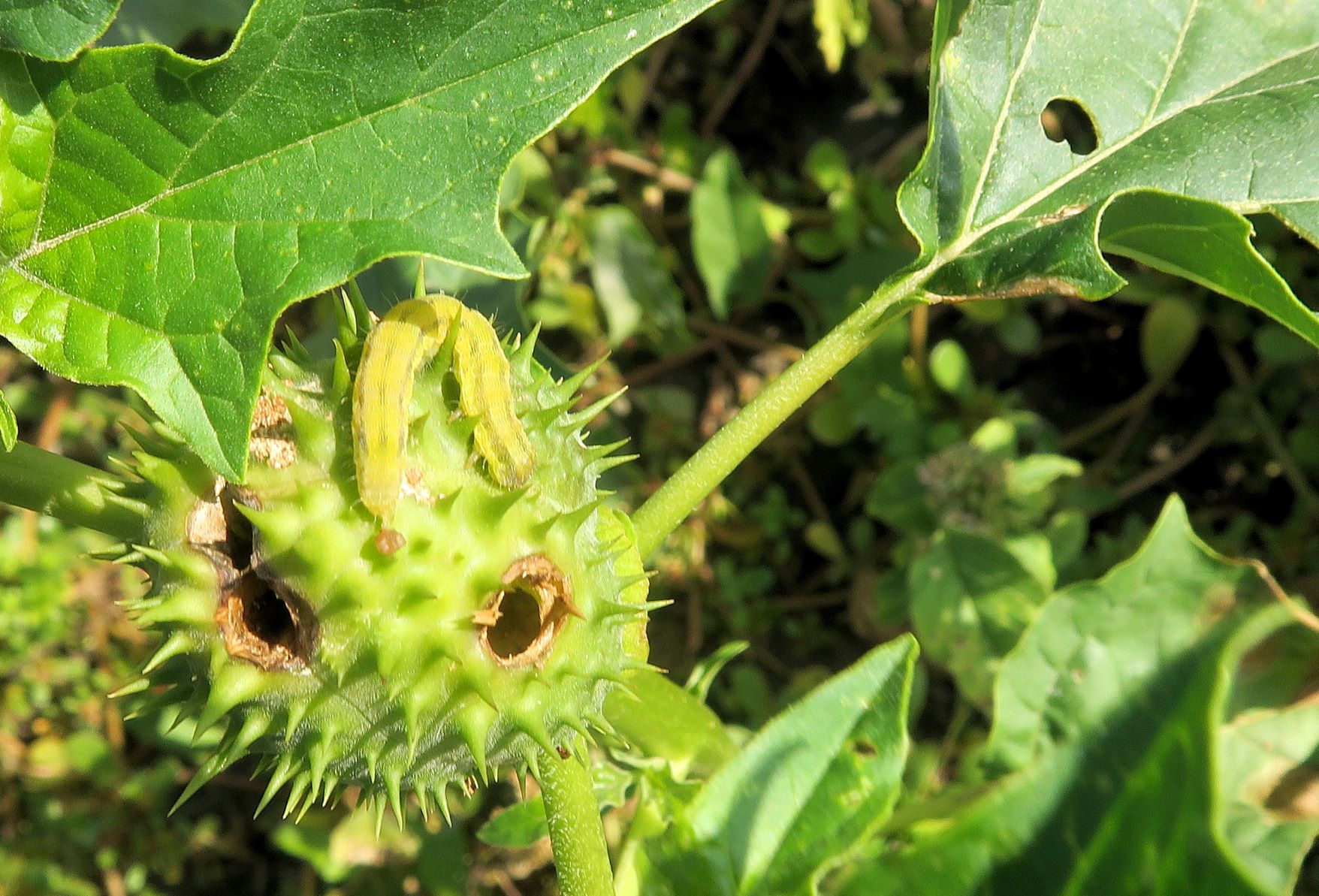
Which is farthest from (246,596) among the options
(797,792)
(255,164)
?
(797,792)

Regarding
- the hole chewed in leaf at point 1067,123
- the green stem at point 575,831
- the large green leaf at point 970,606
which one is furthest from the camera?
the hole chewed in leaf at point 1067,123

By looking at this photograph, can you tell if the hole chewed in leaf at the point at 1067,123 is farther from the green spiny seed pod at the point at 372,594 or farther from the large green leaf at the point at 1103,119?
the green spiny seed pod at the point at 372,594

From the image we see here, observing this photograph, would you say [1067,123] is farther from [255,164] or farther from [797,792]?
Answer: [255,164]

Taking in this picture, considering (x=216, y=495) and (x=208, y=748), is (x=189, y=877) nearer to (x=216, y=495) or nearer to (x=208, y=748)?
(x=208, y=748)

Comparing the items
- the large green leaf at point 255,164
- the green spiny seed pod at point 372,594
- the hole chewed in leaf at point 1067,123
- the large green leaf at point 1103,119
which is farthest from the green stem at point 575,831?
the hole chewed in leaf at point 1067,123

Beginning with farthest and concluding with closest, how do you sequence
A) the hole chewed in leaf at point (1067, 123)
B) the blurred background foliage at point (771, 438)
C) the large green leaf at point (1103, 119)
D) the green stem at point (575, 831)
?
the hole chewed in leaf at point (1067, 123) → the blurred background foliage at point (771, 438) → the large green leaf at point (1103, 119) → the green stem at point (575, 831)

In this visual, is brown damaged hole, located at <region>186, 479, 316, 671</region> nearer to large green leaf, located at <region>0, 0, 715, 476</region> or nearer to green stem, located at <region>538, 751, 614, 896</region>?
large green leaf, located at <region>0, 0, 715, 476</region>

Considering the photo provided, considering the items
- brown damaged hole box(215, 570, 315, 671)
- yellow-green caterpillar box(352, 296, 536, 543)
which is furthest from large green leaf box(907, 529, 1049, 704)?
brown damaged hole box(215, 570, 315, 671)
